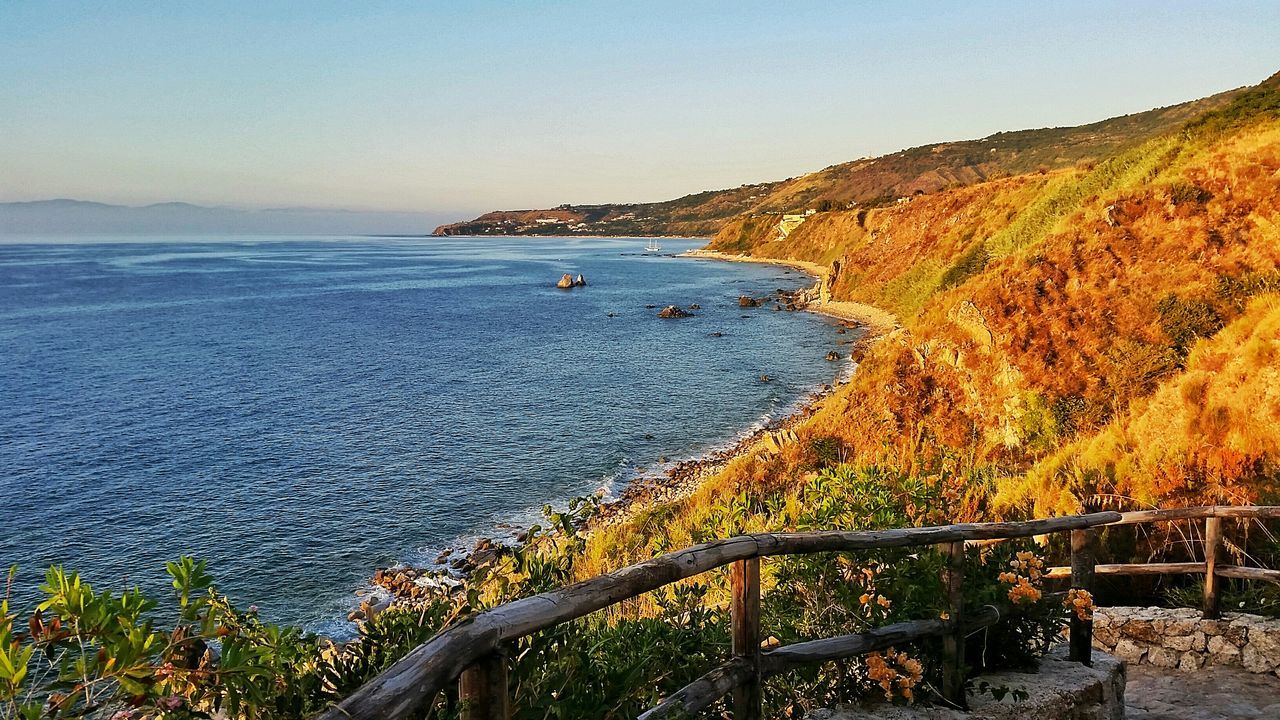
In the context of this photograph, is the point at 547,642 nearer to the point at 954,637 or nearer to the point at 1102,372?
the point at 954,637

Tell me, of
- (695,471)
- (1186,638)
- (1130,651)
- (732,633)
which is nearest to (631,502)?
(695,471)

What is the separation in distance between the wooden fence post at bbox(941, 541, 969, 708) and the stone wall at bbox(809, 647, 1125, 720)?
11 centimetres

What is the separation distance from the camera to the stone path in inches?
226

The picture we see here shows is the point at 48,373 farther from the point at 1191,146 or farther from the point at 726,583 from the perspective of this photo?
the point at 1191,146

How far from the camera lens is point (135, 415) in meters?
30.8

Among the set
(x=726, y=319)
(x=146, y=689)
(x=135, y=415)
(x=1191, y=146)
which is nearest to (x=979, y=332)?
(x=1191, y=146)

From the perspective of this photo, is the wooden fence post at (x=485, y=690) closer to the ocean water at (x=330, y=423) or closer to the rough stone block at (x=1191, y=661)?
the rough stone block at (x=1191, y=661)

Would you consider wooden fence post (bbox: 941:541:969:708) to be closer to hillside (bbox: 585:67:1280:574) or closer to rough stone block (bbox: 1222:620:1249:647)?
rough stone block (bbox: 1222:620:1249:647)

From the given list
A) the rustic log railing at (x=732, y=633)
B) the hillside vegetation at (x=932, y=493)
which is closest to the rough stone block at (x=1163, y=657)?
the hillside vegetation at (x=932, y=493)

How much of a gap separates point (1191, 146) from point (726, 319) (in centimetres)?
3942

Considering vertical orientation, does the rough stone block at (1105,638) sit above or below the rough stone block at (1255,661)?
below

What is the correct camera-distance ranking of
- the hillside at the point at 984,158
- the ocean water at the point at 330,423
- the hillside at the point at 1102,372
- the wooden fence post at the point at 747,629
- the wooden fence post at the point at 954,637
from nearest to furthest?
the wooden fence post at the point at 747,629 < the wooden fence post at the point at 954,637 < the hillside at the point at 1102,372 < the ocean water at the point at 330,423 < the hillside at the point at 984,158

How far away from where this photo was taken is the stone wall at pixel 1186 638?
637cm

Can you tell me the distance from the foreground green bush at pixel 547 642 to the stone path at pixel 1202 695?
146cm
